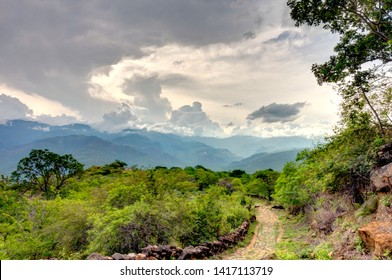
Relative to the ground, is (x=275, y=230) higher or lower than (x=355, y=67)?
lower

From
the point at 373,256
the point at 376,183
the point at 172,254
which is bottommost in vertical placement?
the point at 172,254

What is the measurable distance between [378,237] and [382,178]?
389 centimetres

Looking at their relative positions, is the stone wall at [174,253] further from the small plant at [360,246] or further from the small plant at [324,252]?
the small plant at [360,246]

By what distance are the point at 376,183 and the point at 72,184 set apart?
38382 millimetres

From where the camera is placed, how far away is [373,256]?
23.7 feet

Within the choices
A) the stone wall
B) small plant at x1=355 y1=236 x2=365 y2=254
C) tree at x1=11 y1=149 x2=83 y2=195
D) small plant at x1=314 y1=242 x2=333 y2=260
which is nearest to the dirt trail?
the stone wall

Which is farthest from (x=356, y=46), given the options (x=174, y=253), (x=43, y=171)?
(x=43, y=171)

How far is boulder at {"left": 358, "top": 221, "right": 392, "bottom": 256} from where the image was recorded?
22.8 ft

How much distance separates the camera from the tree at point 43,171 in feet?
118

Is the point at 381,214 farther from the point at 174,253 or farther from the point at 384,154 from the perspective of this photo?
the point at 174,253

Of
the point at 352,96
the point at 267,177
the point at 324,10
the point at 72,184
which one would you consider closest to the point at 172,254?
the point at 352,96

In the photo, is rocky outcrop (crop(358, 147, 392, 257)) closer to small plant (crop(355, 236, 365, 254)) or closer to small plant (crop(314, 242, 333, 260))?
small plant (crop(355, 236, 365, 254))
